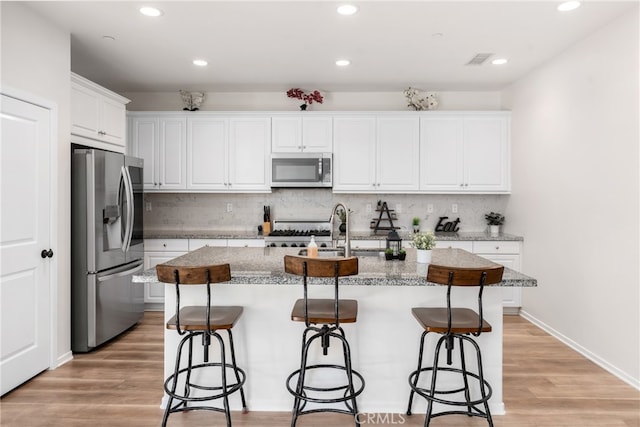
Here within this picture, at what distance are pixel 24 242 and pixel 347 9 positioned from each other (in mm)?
2820

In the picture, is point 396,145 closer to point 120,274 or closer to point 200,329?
point 120,274

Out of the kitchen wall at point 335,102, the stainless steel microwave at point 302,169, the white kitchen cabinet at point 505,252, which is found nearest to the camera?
the white kitchen cabinet at point 505,252

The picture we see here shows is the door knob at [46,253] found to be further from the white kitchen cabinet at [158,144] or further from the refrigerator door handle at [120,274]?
the white kitchen cabinet at [158,144]

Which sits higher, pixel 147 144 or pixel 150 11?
pixel 150 11

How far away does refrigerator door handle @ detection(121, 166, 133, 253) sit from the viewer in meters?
3.85

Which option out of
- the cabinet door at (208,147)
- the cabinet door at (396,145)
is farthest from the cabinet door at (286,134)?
the cabinet door at (396,145)

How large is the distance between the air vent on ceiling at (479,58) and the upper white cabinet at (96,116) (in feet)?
11.6

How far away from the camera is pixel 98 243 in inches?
138

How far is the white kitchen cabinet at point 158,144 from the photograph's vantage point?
5.02 m

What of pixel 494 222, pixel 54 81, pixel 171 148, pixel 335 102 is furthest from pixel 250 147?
pixel 494 222

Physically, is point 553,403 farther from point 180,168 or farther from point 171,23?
point 180,168

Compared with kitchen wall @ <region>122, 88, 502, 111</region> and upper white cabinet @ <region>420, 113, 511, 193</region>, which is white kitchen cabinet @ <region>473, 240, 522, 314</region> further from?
kitchen wall @ <region>122, 88, 502, 111</region>

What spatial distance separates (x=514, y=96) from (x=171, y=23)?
384cm

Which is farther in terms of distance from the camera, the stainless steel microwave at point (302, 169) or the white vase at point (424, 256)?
the stainless steel microwave at point (302, 169)
